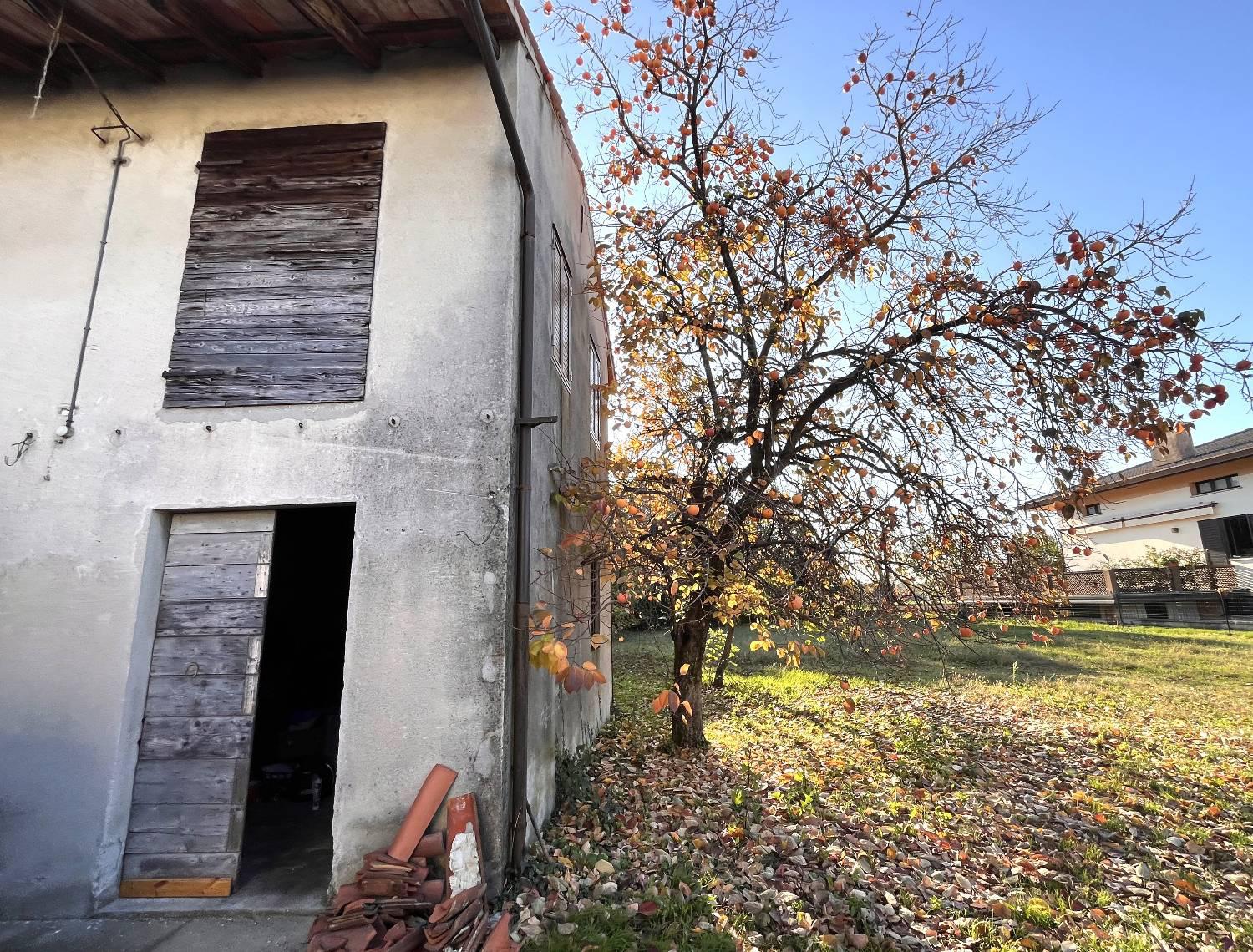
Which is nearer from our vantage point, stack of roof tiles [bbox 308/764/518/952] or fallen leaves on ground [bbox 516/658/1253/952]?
stack of roof tiles [bbox 308/764/518/952]

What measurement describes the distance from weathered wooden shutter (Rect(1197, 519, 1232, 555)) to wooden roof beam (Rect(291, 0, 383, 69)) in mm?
28813

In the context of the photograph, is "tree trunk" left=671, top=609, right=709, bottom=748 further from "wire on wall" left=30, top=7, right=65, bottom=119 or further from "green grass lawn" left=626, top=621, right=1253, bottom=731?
"wire on wall" left=30, top=7, right=65, bottom=119

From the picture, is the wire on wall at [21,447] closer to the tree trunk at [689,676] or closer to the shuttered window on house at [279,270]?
the shuttered window on house at [279,270]

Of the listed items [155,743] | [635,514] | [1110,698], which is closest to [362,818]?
[155,743]

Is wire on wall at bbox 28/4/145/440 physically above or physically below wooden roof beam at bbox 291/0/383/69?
below

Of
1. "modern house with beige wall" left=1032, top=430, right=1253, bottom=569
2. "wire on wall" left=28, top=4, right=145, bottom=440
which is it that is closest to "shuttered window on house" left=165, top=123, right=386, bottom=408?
"wire on wall" left=28, top=4, right=145, bottom=440

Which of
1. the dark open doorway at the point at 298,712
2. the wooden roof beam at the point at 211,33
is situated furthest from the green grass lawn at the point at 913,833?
the wooden roof beam at the point at 211,33

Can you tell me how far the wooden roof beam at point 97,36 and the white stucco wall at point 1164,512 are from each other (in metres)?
24.6

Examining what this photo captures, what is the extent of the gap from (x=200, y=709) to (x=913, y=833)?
5684 millimetres

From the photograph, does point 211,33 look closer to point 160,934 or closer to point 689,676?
point 160,934

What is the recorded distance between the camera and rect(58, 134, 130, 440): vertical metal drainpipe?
179 inches

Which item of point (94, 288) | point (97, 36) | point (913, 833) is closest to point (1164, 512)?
point (913, 833)

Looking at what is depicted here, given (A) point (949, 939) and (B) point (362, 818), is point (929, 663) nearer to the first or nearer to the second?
(A) point (949, 939)

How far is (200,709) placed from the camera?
4.22m
